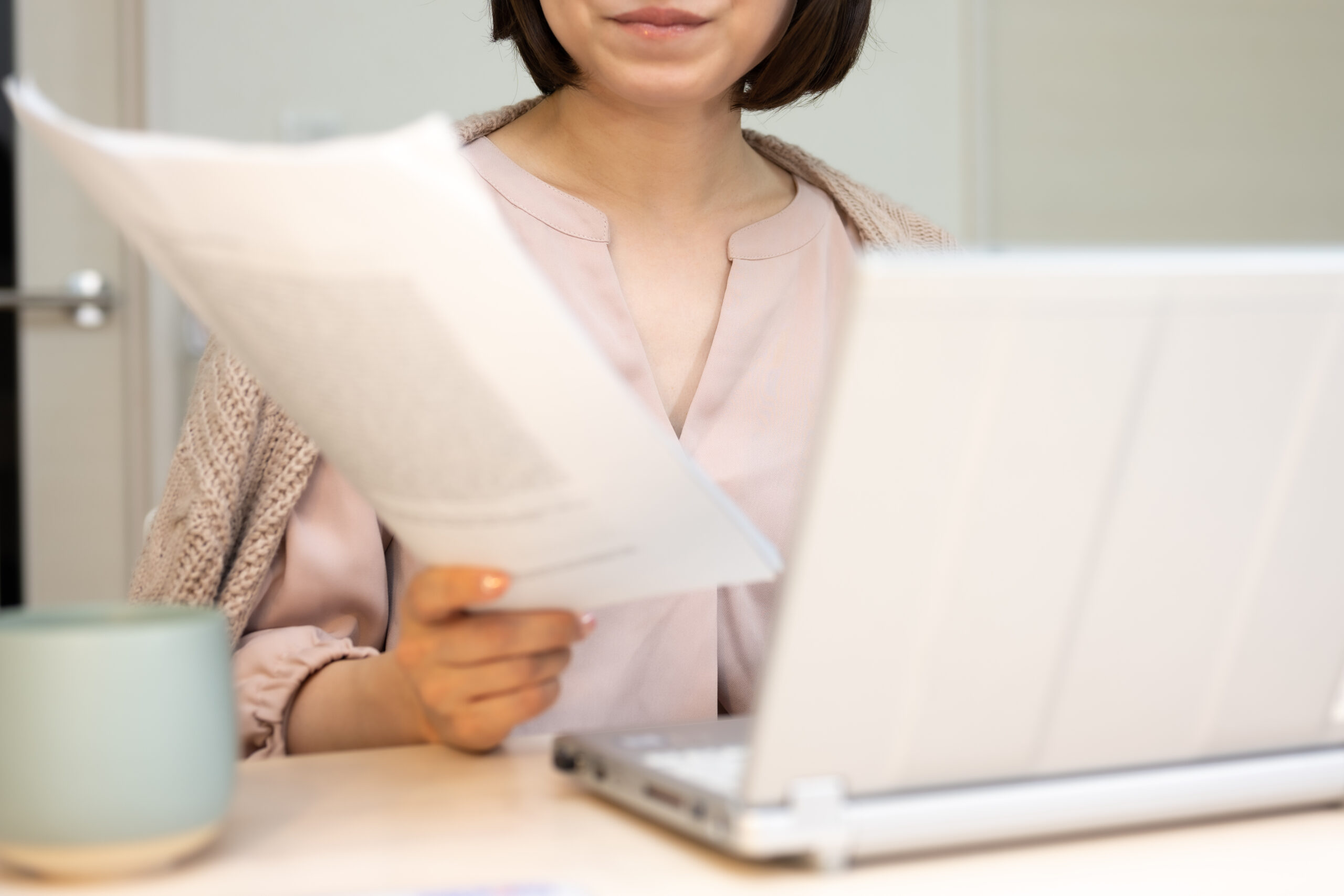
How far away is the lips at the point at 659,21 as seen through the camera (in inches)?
35.5

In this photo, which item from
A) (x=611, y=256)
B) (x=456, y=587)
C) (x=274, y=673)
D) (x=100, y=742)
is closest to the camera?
(x=100, y=742)

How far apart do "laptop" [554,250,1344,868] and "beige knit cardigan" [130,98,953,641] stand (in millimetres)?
398

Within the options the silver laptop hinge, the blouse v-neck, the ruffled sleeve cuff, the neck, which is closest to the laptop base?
the silver laptop hinge

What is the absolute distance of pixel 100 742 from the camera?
45 centimetres

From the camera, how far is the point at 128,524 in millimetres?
2033

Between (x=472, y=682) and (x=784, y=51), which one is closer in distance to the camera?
(x=472, y=682)

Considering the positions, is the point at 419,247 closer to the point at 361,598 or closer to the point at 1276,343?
the point at 1276,343

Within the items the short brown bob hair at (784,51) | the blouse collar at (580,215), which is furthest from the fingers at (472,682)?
the short brown bob hair at (784,51)

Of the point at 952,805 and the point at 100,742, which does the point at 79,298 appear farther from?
the point at 952,805

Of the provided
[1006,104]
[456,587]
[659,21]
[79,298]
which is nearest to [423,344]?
[456,587]

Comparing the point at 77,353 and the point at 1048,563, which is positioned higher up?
the point at 1048,563

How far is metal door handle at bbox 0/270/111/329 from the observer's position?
6.55ft

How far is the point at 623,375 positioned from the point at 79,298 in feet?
4.42

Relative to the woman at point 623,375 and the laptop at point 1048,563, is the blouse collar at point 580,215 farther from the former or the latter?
the laptop at point 1048,563
